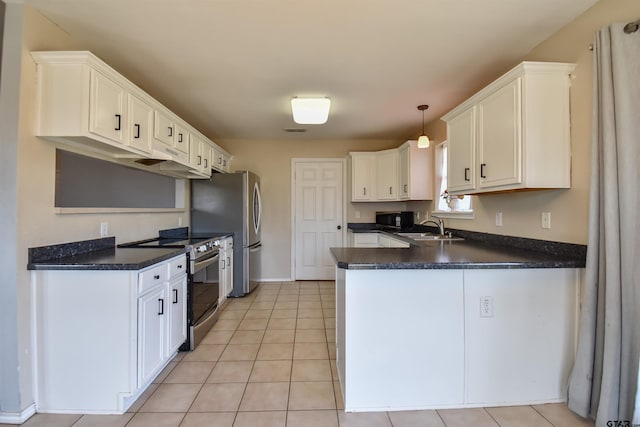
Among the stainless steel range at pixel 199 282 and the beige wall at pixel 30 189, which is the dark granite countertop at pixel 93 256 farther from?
the stainless steel range at pixel 199 282

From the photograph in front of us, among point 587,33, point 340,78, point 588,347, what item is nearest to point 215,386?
point 588,347

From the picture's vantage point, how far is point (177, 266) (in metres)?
2.35

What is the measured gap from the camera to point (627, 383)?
4.85ft

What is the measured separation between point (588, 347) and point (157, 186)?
12.1 ft

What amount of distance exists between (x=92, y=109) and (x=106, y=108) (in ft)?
0.45

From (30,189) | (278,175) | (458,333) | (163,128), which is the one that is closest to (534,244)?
(458,333)

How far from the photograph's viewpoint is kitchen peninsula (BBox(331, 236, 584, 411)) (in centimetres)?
175

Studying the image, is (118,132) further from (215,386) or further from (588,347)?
(588,347)

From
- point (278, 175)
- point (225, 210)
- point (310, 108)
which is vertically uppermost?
point (310, 108)

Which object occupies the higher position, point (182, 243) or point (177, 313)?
point (182, 243)

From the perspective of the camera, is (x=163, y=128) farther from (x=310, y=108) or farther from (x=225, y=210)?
(x=225, y=210)

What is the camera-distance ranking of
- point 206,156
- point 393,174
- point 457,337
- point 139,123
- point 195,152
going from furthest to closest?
point 393,174 < point 206,156 < point 195,152 < point 139,123 < point 457,337

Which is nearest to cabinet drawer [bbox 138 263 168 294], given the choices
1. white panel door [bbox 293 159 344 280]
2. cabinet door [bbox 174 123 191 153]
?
cabinet door [bbox 174 123 191 153]

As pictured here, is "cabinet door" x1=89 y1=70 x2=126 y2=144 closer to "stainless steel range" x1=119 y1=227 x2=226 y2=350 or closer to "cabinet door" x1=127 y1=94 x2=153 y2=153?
"cabinet door" x1=127 y1=94 x2=153 y2=153
